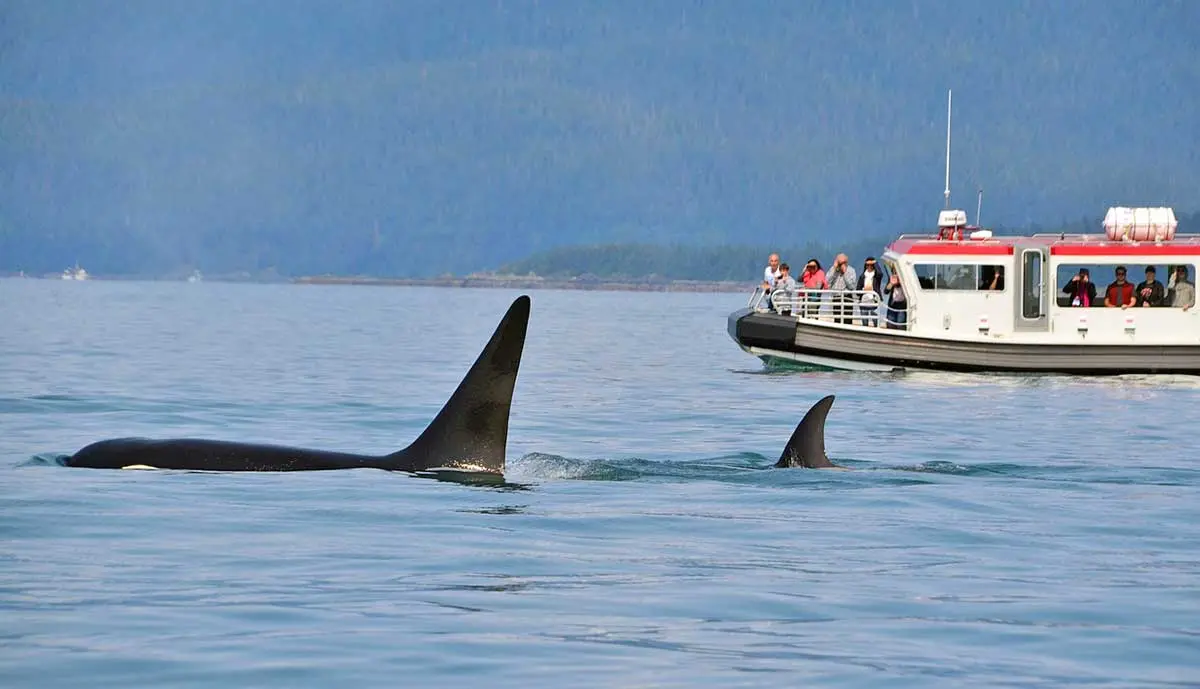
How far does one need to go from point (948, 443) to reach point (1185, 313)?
14488 millimetres

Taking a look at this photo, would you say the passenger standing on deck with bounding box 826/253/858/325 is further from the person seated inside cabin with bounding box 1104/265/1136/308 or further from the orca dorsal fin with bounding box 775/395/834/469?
the orca dorsal fin with bounding box 775/395/834/469

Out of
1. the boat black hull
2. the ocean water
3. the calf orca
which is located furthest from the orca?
the boat black hull

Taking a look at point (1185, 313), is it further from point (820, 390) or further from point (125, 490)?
point (125, 490)

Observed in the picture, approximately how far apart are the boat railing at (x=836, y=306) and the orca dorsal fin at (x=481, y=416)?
21.0 metres

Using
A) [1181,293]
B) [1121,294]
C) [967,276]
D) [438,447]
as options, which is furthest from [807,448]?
[1181,293]

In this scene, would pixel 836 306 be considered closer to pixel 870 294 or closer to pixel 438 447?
pixel 870 294

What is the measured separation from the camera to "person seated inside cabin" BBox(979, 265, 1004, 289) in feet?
109

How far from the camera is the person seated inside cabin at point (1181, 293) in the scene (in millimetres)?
32719

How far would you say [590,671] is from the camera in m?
7.57

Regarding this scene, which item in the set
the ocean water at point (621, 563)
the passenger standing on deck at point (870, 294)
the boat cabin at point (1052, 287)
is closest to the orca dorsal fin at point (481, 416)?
the ocean water at point (621, 563)

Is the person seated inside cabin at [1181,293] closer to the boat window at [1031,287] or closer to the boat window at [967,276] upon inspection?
the boat window at [1031,287]

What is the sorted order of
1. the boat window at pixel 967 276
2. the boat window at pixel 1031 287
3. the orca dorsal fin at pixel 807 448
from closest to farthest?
the orca dorsal fin at pixel 807 448 → the boat window at pixel 1031 287 → the boat window at pixel 967 276

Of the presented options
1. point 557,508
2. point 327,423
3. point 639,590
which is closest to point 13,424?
point 327,423

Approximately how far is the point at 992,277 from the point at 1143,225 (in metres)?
3.02
